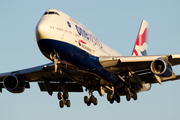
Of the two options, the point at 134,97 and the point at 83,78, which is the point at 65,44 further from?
the point at 134,97

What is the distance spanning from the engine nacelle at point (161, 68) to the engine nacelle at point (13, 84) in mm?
14017

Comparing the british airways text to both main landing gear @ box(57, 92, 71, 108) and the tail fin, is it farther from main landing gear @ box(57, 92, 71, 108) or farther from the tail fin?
the tail fin

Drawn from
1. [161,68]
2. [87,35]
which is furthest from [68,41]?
[161,68]

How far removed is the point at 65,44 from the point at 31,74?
32.9ft

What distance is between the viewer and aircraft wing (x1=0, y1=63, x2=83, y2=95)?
35.0 m

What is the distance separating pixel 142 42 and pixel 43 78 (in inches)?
708

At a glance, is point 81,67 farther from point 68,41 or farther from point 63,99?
point 63,99

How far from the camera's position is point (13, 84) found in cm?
3556

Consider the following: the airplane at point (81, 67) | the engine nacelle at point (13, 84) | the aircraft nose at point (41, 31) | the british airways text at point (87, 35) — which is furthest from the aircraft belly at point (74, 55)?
the engine nacelle at point (13, 84)

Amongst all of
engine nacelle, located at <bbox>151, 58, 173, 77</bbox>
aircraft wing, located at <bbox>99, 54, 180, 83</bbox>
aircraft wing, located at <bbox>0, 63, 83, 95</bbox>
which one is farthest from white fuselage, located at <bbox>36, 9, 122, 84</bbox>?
aircraft wing, located at <bbox>0, 63, 83, 95</bbox>

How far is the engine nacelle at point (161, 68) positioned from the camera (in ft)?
96.1

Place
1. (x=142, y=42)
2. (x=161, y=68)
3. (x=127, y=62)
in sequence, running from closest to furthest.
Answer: (x=161, y=68)
(x=127, y=62)
(x=142, y=42)

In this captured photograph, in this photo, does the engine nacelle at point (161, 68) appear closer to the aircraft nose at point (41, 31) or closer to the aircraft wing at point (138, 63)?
the aircraft wing at point (138, 63)

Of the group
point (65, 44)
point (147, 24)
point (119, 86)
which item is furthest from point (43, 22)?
point (147, 24)
